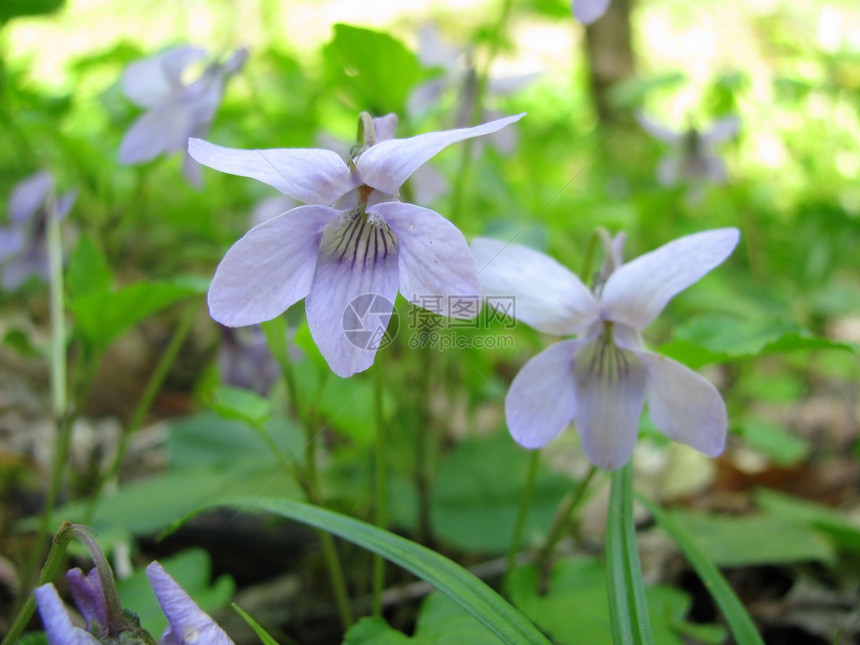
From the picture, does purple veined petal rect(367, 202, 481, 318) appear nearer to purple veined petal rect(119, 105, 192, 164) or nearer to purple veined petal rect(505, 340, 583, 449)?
purple veined petal rect(505, 340, 583, 449)

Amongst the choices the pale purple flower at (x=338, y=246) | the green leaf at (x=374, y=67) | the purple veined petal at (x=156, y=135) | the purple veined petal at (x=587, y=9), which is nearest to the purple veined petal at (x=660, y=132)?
the green leaf at (x=374, y=67)

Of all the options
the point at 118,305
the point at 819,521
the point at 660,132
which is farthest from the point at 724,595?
the point at 660,132

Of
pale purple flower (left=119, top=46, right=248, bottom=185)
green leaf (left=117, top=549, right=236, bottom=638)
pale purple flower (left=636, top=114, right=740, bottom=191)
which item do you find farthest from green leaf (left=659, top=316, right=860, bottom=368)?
pale purple flower (left=636, top=114, right=740, bottom=191)

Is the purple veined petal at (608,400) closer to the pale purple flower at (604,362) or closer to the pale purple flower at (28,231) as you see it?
the pale purple flower at (604,362)

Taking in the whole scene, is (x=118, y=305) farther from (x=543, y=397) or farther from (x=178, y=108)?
(x=543, y=397)

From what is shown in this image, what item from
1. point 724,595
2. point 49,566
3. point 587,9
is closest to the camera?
point 49,566

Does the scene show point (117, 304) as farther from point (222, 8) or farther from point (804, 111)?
point (222, 8)
